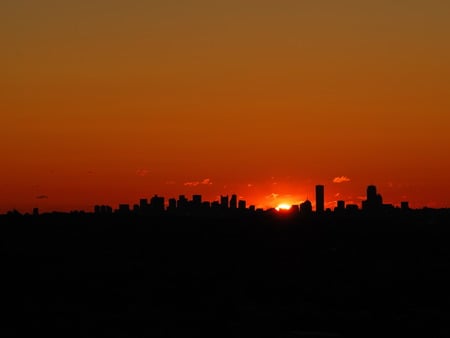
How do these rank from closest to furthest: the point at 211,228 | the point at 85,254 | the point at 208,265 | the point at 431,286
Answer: the point at 431,286, the point at 208,265, the point at 85,254, the point at 211,228

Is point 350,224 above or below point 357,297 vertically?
above

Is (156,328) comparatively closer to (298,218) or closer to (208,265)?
(208,265)

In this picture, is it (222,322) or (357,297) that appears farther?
(357,297)

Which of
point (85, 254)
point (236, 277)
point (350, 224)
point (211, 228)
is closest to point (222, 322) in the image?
point (236, 277)

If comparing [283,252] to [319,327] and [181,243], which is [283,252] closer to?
[181,243]

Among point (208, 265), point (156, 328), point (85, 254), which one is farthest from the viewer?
point (85, 254)

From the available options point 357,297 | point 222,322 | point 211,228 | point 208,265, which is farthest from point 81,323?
point 211,228
